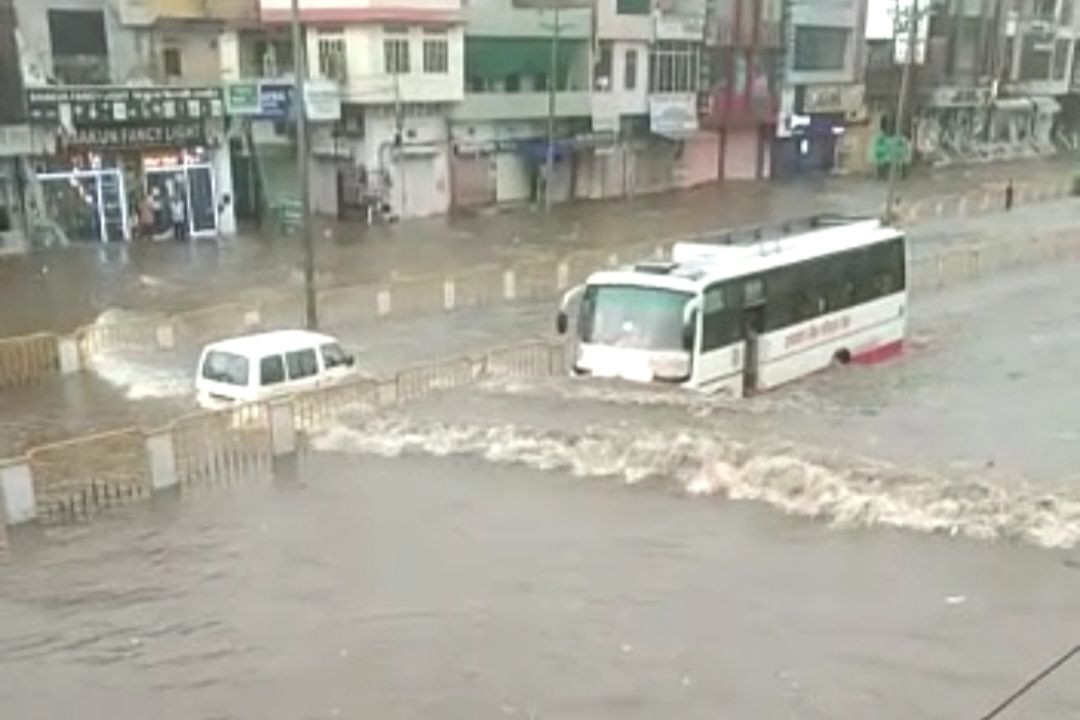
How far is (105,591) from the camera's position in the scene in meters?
12.1

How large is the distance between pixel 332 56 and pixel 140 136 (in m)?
8.47

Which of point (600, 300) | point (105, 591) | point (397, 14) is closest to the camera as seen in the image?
point (105, 591)

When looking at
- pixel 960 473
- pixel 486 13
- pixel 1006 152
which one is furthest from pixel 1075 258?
pixel 1006 152

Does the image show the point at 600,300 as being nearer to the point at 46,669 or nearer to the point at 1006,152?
the point at 46,669

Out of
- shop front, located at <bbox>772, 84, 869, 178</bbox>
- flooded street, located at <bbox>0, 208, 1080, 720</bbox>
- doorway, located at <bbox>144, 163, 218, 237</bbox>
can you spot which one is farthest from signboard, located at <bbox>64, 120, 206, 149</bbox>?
shop front, located at <bbox>772, 84, 869, 178</bbox>

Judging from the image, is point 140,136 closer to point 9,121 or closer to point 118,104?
point 118,104

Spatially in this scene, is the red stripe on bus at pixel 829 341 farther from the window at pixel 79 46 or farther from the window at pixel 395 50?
the window at pixel 79 46

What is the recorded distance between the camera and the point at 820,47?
67.8m

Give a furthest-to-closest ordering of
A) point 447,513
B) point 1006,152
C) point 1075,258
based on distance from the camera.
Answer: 1. point 1006,152
2. point 1075,258
3. point 447,513

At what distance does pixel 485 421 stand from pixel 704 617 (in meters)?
7.40

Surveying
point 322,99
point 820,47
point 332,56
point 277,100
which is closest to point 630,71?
point 332,56

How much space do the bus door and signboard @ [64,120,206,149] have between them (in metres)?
26.6

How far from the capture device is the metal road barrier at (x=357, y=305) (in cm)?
2384

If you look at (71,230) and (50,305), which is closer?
(50,305)
